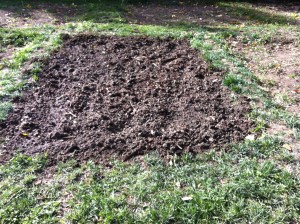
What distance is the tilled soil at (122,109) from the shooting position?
3.73 m

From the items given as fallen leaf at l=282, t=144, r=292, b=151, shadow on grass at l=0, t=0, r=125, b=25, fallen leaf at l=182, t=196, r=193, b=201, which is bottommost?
fallen leaf at l=182, t=196, r=193, b=201

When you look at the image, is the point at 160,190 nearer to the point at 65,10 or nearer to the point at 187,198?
the point at 187,198

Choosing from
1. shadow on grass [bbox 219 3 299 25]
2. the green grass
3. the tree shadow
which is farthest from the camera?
shadow on grass [bbox 219 3 299 25]

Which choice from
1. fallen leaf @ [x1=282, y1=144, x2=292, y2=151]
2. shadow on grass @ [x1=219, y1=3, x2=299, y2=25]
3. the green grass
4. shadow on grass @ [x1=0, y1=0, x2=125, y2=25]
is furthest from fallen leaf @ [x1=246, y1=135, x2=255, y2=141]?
shadow on grass @ [x1=219, y1=3, x2=299, y2=25]

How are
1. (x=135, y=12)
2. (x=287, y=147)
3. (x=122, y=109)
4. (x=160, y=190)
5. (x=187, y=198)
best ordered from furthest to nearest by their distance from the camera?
(x=135, y=12), (x=122, y=109), (x=287, y=147), (x=160, y=190), (x=187, y=198)

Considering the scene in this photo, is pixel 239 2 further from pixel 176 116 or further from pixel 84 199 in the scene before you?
pixel 84 199

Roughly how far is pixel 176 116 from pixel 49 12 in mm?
6125

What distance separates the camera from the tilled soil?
3730 millimetres

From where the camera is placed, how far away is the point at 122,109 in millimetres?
4379

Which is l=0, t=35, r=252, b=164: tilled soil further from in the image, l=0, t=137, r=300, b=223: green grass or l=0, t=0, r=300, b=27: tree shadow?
l=0, t=0, r=300, b=27: tree shadow

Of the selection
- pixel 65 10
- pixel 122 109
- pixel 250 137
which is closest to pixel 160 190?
pixel 250 137

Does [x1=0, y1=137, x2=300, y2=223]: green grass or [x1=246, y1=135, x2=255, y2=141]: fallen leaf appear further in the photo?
[x1=246, y1=135, x2=255, y2=141]: fallen leaf

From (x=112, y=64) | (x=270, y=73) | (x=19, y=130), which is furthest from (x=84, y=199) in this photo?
(x=270, y=73)

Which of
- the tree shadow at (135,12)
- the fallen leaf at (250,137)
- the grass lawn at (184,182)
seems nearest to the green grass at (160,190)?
the grass lawn at (184,182)
